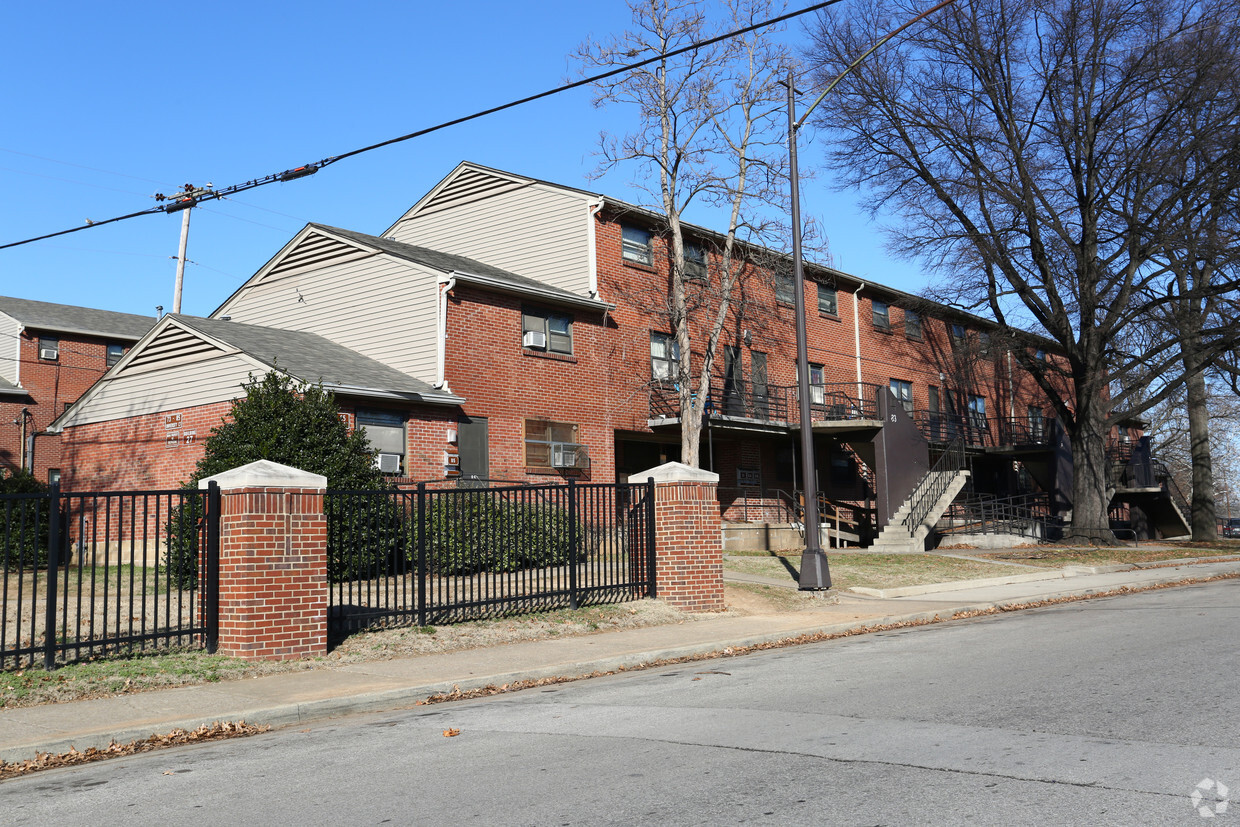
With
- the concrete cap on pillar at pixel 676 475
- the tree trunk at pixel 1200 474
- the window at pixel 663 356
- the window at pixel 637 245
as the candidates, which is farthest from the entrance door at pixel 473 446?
the tree trunk at pixel 1200 474

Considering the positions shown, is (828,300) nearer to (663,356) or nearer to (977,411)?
(663,356)

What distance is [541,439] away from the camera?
964 inches

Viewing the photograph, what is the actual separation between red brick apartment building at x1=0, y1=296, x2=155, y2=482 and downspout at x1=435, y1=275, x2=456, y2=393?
65.4ft

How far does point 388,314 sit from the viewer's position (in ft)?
79.1

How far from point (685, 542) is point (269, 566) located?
6.49m

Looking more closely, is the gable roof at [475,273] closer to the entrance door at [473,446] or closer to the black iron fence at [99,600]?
the entrance door at [473,446]

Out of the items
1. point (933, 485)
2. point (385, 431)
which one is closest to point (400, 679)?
point (385, 431)

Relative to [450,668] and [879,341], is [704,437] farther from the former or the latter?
[450,668]

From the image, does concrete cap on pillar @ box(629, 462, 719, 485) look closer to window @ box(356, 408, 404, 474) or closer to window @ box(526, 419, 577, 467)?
window @ box(356, 408, 404, 474)

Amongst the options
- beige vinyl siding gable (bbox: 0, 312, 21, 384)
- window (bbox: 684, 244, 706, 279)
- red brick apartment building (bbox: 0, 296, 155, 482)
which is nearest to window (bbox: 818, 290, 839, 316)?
window (bbox: 684, 244, 706, 279)

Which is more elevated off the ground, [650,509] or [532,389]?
[532,389]

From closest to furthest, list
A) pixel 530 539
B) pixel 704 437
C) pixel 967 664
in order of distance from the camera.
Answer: pixel 967 664, pixel 530 539, pixel 704 437

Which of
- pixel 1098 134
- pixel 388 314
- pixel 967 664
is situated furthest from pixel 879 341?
pixel 967 664

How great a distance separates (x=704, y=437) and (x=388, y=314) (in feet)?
31.8
